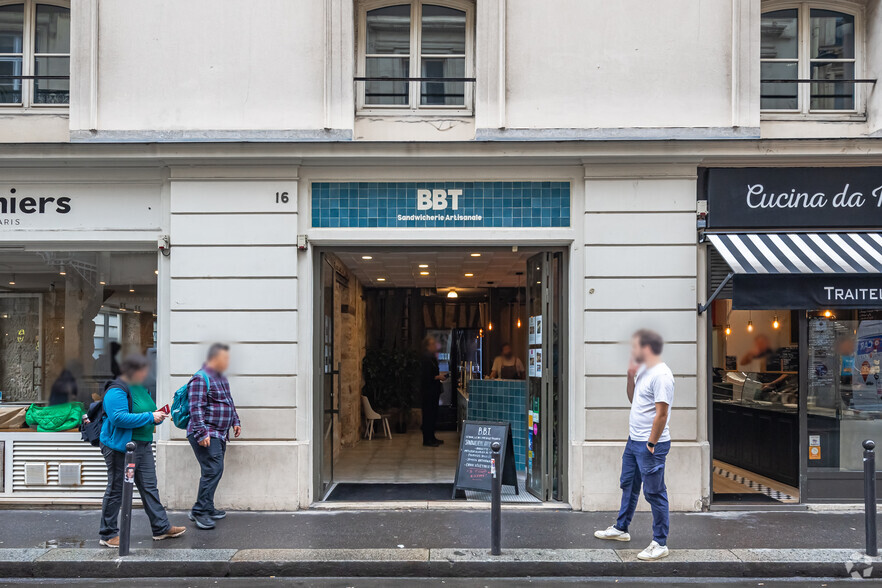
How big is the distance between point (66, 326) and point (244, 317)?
96.3 inches

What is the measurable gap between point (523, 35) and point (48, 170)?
573 centimetres

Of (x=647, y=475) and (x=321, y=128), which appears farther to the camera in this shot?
(x=321, y=128)

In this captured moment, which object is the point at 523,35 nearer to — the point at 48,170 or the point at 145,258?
the point at 145,258

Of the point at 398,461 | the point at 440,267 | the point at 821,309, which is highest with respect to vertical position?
the point at 440,267

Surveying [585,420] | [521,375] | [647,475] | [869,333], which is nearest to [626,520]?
[647,475]

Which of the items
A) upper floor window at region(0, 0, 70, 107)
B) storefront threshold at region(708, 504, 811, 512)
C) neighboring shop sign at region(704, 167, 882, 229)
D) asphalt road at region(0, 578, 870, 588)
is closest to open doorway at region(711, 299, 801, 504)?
storefront threshold at region(708, 504, 811, 512)

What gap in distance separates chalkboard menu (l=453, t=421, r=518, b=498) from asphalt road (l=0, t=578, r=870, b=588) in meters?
2.25

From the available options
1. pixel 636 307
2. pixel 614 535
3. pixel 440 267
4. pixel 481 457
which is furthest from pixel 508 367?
pixel 614 535

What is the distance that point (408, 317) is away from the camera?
668 inches

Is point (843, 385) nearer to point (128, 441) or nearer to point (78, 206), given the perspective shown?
point (128, 441)

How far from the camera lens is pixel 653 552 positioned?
21.7 ft

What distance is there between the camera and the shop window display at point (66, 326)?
351 inches

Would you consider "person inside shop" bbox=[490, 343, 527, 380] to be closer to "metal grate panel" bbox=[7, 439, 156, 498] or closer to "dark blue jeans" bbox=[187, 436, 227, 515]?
"dark blue jeans" bbox=[187, 436, 227, 515]

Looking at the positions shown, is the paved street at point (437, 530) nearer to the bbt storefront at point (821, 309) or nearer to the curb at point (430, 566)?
the curb at point (430, 566)
